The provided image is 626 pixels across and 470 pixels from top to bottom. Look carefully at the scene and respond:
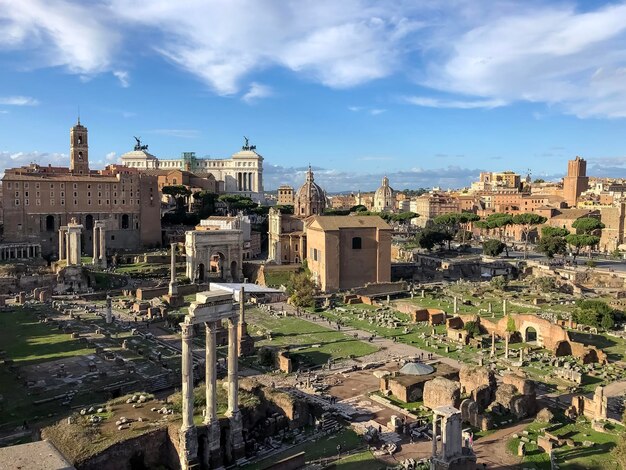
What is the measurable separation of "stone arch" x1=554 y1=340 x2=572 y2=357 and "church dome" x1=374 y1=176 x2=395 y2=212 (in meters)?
99.8

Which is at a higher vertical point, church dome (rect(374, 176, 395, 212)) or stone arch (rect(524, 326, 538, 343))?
church dome (rect(374, 176, 395, 212))

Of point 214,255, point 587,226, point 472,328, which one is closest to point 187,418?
point 472,328

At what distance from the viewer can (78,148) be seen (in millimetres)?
71500

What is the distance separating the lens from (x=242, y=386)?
22.4 meters

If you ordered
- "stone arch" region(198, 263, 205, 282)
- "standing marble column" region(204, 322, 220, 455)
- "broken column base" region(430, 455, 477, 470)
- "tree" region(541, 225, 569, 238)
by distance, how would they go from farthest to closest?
"tree" region(541, 225, 569, 238) < "stone arch" region(198, 263, 205, 282) < "standing marble column" region(204, 322, 220, 455) < "broken column base" region(430, 455, 477, 470)

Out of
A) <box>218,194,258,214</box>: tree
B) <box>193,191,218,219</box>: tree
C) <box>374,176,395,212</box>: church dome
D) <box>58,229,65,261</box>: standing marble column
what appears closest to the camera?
<box>58,229,65,261</box>: standing marble column

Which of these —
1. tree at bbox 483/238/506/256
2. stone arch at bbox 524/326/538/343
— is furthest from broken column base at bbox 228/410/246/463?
tree at bbox 483/238/506/256

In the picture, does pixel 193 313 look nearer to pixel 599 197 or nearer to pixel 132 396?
pixel 132 396

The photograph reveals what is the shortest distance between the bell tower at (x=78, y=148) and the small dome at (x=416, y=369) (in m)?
57.7

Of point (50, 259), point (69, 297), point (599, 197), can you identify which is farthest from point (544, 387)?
point (599, 197)

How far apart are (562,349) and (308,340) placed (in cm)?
1469

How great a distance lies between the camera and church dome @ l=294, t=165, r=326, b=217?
72.6 meters

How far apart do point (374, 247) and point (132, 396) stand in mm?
35105

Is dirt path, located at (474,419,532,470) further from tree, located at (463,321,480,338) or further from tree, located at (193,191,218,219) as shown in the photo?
tree, located at (193,191,218,219)
